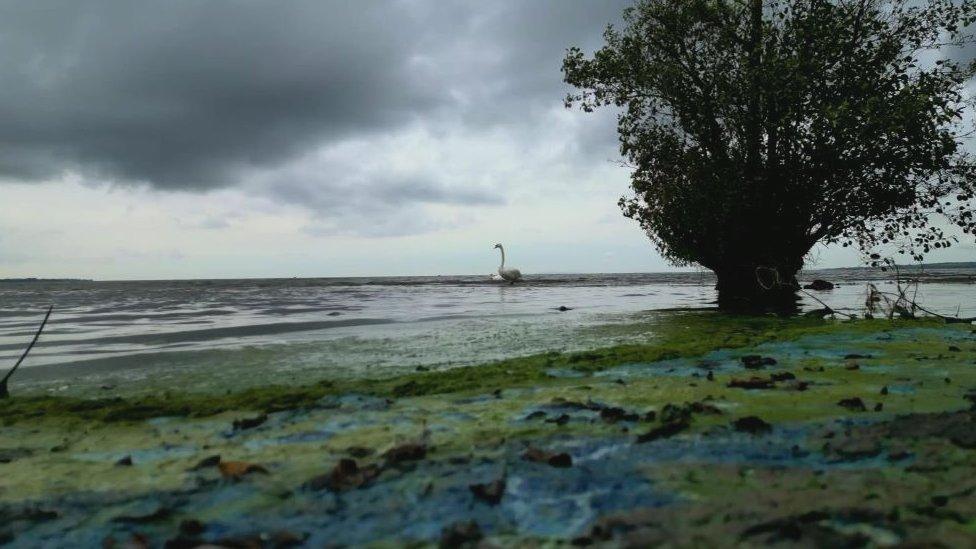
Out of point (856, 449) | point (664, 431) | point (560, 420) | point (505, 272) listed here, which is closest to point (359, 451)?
point (560, 420)

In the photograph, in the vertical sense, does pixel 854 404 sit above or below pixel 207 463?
above

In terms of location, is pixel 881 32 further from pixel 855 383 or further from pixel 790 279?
pixel 855 383

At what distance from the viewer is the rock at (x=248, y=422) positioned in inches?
184

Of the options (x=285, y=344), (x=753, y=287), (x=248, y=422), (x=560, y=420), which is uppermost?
(x=753, y=287)

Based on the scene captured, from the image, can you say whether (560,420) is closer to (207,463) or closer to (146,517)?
(207,463)

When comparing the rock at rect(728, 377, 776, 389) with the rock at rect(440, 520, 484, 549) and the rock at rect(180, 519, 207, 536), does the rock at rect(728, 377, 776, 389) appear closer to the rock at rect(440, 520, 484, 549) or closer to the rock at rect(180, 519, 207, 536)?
the rock at rect(440, 520, 484, 549)

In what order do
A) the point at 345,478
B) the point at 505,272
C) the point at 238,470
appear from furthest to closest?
the point at 505,272 → the point at 238,470 → the point at 345,478

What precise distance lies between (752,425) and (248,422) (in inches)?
146

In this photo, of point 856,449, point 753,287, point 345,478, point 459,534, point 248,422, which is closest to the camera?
point 459,534

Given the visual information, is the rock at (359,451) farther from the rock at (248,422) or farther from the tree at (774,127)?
the tree at (774,127)

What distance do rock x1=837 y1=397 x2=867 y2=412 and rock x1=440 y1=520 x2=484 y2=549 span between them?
3.20m

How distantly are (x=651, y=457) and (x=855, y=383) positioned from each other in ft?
10.2

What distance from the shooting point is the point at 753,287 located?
20.8 meters

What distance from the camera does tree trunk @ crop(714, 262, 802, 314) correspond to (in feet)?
64.7
